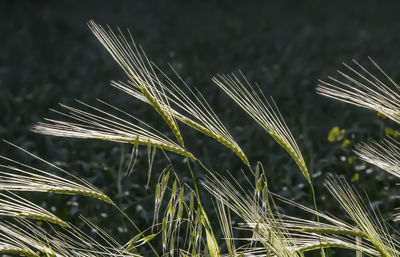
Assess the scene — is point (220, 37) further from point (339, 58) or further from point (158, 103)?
point (158, 103)

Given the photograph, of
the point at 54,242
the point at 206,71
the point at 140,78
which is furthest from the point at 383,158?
the point at 206,71

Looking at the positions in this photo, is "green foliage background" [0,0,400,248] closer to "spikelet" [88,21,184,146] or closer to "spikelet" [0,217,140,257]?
"spikelet" [0,217,140,257]

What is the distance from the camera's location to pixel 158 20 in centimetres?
681

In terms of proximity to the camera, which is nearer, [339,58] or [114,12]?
[339,58]

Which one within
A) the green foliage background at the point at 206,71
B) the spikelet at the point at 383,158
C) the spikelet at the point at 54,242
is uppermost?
the spikelet at the point at 383,158

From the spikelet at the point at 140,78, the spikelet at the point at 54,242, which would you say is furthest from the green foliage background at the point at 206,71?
the spikelet at the point at 140,78

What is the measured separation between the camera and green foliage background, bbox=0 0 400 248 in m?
3.03

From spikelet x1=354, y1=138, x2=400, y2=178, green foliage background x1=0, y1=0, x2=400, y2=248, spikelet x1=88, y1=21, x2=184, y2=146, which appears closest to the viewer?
spikelet x1=88, y1=21, x2=184, y2=146

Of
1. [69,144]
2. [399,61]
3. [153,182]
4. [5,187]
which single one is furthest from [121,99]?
[5,187]

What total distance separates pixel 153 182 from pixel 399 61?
3084 millimetres

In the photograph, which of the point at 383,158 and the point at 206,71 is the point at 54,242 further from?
the point at 206,71

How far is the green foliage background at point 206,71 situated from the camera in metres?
3.03

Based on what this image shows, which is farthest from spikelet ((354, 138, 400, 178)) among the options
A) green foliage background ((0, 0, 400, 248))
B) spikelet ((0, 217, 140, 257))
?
spikelet ((0, 217, 140, 257))

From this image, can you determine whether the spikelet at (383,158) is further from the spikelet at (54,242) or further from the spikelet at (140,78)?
the spikelet at (54,242)
